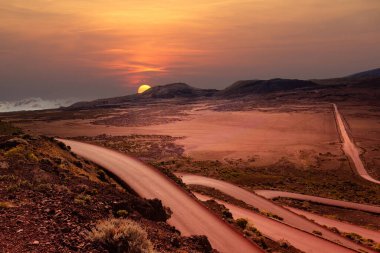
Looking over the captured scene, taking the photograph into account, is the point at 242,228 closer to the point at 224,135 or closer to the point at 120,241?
the point at 120,241

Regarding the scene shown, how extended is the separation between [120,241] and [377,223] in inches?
1306

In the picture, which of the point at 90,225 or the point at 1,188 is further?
the point at 1,188

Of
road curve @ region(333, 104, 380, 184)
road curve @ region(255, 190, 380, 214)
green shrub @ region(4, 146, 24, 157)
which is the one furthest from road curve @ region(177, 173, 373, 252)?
road curve @ region(333, 104, 380, 184)

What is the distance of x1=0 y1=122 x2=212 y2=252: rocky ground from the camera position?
404 inches

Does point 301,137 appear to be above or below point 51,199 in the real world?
below

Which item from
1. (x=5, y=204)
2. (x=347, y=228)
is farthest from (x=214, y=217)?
(x=347, y=228)

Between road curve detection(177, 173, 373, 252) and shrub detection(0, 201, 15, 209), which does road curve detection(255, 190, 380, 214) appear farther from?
shrub detection(0, 201, 15, 209)

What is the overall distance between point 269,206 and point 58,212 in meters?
27.2

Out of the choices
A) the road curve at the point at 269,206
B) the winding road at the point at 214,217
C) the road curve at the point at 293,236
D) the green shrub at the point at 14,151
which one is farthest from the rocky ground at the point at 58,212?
the road curve at the point at 269,206

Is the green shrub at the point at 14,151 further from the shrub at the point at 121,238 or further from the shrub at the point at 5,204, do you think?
the shrub at the point at 121,238

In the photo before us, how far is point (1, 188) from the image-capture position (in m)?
14.2

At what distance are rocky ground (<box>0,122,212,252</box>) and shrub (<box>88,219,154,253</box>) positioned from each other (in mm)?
229

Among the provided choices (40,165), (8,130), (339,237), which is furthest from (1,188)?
(8,130)

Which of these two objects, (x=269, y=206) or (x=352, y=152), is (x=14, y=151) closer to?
(x=269, y=206)
